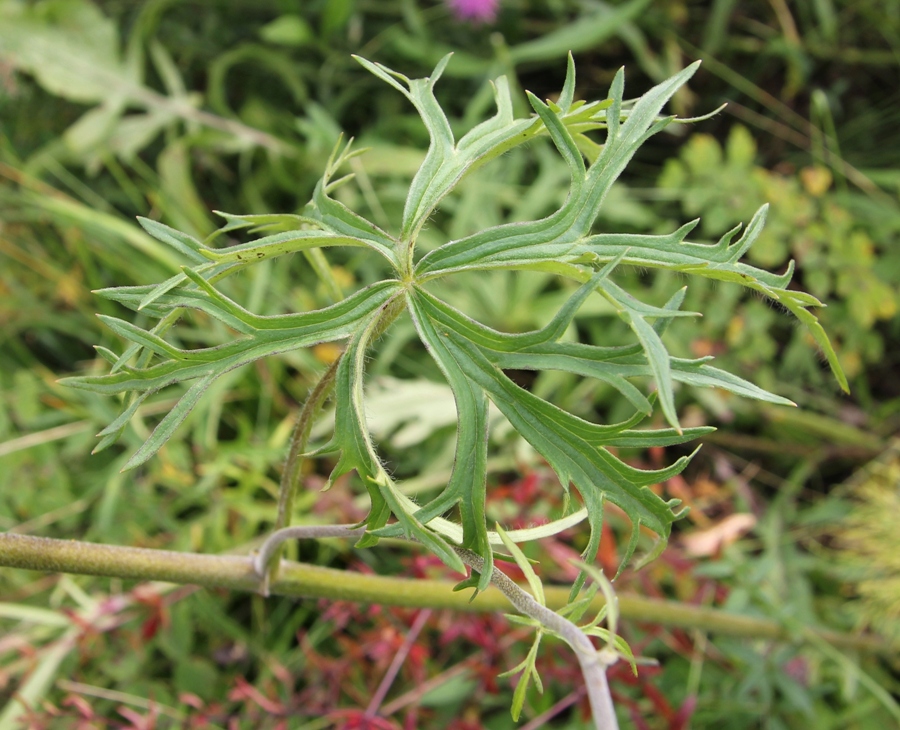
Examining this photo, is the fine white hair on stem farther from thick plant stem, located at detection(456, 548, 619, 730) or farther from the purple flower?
the purple flower

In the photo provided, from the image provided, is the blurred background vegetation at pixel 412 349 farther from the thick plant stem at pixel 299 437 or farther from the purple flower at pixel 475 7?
the thick plant stem at pixel 299 437

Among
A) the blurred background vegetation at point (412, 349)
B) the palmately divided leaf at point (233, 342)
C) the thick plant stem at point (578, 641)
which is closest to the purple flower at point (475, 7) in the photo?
the blurred background vegetation at point (412, 349)

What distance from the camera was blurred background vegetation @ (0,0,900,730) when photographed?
152 cm

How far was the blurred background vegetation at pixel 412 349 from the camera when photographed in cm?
152

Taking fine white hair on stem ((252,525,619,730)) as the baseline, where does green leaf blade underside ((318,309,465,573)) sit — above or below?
above

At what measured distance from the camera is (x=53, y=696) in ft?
5.65

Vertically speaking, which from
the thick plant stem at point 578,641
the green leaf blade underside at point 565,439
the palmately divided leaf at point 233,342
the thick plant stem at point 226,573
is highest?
the palmately divided leaf at point 233,342

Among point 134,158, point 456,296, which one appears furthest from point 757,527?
point 134,158

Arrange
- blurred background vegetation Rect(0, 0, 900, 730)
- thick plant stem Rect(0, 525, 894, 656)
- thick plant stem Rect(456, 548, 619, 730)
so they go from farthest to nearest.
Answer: blurred background vegetation Rect(0, 0, 900, 730)
thick plant stem Rect(0, 525, 894, 656)
thick plant stem Rect(456, 548, 619, 730)

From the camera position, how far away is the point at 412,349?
2080mm

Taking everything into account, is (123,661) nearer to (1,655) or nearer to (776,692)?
(1,655)

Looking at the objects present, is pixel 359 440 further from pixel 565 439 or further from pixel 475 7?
pixel 475 7

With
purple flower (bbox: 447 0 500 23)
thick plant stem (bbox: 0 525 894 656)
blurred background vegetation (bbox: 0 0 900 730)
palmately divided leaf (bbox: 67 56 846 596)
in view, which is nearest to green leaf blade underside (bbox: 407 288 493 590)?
palmately divided leaf (bbox: 67 56 846 596)

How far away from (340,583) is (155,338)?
351 millimetres
